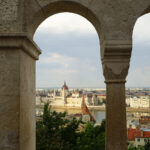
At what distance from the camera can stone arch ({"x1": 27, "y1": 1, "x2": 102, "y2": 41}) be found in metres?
3.50

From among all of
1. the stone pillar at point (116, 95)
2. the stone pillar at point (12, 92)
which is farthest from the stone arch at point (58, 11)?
the stone pillar at point (116, 95)

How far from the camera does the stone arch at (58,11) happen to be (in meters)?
3.50

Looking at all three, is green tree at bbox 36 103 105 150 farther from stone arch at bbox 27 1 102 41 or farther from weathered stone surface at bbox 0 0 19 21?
weathered stone surface at bbox 0 0 19 21

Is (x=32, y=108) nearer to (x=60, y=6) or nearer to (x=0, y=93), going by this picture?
(x=0, y=93)

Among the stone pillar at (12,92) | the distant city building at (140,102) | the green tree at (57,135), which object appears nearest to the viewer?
the stone pillar at (12,92)

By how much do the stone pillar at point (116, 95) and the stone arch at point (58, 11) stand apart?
59 cm

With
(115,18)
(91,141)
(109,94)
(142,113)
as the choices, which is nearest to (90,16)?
(115,18)

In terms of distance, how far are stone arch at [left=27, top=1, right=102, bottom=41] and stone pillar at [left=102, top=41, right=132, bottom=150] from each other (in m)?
0.59

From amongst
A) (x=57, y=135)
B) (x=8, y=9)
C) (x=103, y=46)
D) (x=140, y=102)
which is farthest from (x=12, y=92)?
(x=140, y=102)

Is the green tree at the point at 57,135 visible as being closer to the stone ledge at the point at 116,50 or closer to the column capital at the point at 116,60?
the column capital at the point at 116,60

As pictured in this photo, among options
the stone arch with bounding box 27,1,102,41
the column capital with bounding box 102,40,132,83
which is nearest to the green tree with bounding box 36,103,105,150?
the column capital with bounding box 102,40,132,83

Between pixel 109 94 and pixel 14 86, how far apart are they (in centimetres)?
149

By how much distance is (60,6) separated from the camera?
3627mm

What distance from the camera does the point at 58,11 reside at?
12.5 feet
